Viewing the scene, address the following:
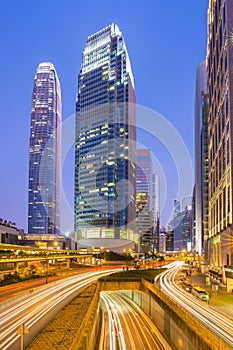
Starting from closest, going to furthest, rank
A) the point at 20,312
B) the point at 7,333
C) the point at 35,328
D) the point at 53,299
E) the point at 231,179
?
the point at 7,333, the point at 35,328, the point at 20,312, the point at 53,299, the point at 231,179

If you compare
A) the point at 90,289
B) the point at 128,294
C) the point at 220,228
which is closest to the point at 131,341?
the point at 90,289

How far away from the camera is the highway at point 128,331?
3631 cm

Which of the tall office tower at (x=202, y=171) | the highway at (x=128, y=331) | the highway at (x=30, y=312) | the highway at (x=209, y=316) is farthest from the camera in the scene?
the tall office tower at (x=202, y=171)

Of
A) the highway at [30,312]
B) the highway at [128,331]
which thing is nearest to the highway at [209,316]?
the highway at [128,331]

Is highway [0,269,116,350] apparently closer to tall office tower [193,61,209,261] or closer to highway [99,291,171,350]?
highway [99,291,171,350]

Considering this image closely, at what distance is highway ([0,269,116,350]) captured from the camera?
85.2 feet

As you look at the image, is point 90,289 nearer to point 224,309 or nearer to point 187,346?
point 224,309

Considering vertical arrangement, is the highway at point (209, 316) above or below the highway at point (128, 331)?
above

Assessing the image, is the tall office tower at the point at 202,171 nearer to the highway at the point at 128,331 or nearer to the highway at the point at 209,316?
the highway at the point at 128,331

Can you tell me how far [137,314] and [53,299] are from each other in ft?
47.2

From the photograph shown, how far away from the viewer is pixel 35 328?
29.4 metres

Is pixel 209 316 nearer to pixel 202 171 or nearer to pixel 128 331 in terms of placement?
pixel 128 331

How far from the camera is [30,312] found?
1406 inches

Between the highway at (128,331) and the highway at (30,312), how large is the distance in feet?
17.5
